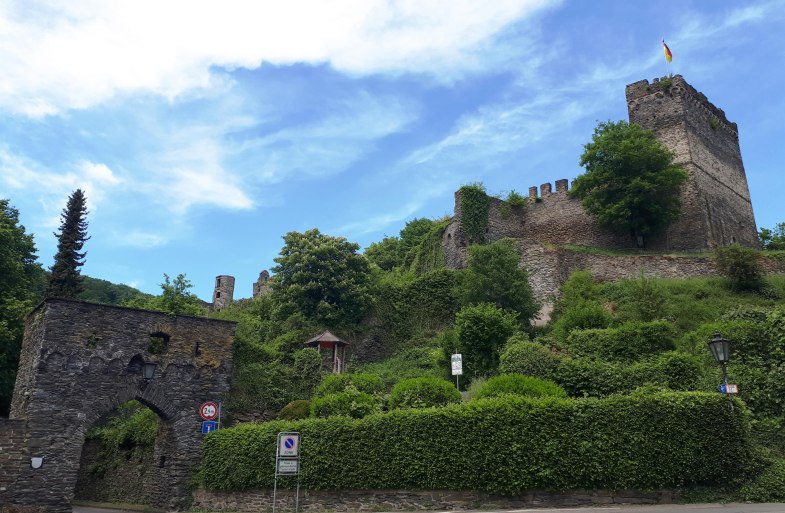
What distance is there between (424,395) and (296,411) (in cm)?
529

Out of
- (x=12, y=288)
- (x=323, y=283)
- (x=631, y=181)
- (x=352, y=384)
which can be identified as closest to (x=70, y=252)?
(x=12, y=288)

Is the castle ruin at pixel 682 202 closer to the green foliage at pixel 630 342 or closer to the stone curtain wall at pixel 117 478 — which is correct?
the green foliage at pixel 630 342

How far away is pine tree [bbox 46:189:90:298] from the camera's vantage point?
34094 mm

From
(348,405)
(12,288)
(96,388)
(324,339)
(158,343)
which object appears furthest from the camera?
(12,288)

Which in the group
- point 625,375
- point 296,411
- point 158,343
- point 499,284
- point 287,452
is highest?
point 499,284

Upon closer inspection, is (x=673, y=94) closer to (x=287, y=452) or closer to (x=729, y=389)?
(x=729, y=389)

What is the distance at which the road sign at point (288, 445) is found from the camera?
45.1 ft

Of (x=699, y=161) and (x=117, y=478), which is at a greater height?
(x=699, y=161)

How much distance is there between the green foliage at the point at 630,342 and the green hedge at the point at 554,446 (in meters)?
5.49

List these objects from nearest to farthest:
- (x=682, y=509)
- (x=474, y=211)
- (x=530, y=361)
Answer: (x=682, y=509)
(x=530, y=361)
(x=474, y=211)

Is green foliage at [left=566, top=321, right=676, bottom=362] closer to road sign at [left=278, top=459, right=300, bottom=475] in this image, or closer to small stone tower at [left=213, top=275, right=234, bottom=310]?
road sign at [left=278, top=459, right=300, bottom=475]

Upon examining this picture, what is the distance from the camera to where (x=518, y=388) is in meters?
15.3

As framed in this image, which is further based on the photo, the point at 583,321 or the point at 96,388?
the point at 583,321

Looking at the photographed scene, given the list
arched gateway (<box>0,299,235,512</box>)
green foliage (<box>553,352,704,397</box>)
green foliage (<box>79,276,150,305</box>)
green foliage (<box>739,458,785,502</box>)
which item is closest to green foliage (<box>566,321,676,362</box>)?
green foliage (<box>553,352,704,397</box>)
